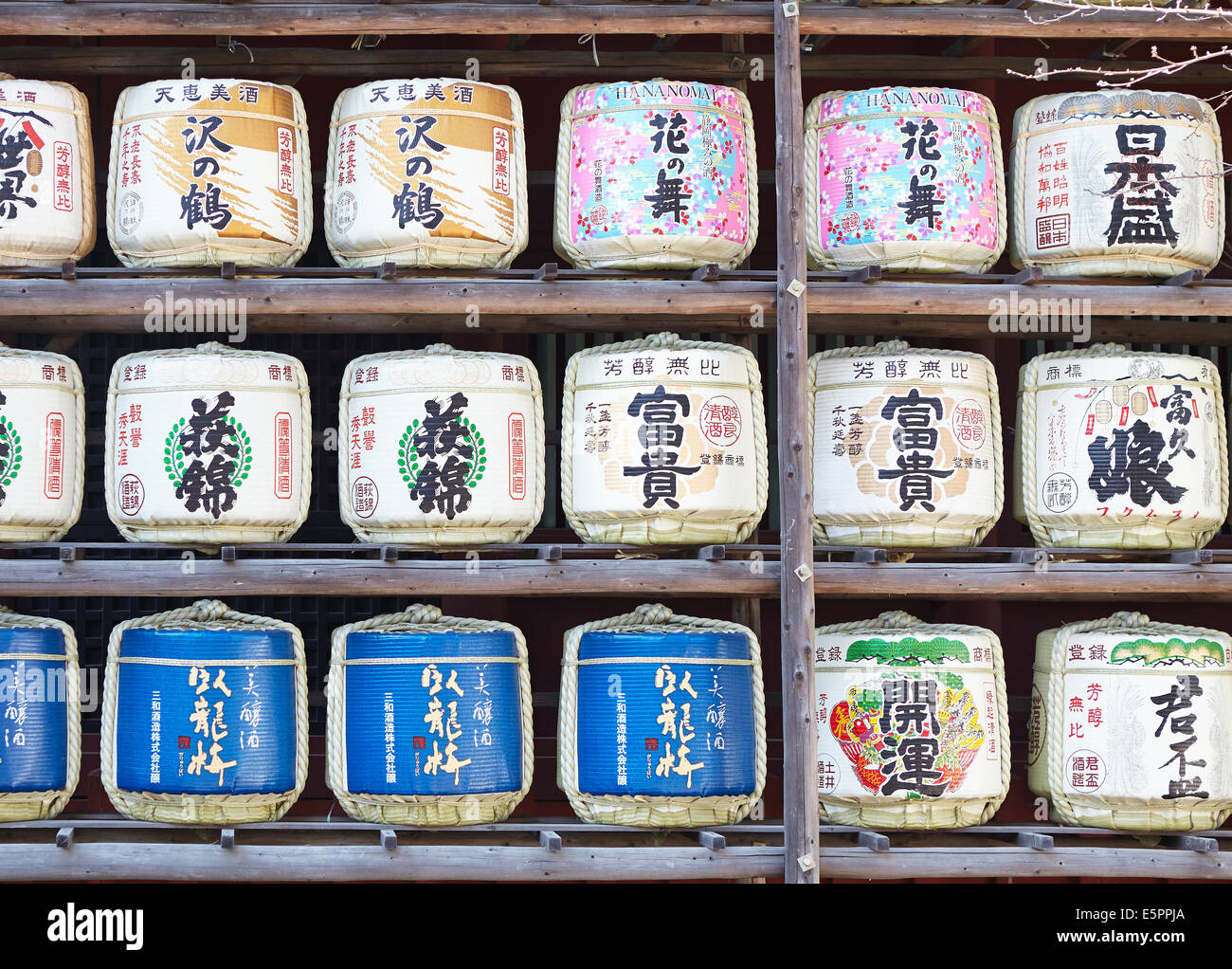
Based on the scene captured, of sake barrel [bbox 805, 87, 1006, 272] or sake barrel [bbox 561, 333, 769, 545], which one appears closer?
sake barrel [bbox 561, 333, 769, 545]

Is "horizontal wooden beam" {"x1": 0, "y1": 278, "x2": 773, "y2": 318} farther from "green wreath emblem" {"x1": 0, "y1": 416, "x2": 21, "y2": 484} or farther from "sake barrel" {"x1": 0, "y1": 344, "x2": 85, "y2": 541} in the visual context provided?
"green wreath emblem" {"x1": 0, "y1": 416, "x2": 21, "y2": 484}

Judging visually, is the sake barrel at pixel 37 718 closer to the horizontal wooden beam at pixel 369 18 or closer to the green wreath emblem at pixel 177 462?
the green wreath emblem at pixel 177 462

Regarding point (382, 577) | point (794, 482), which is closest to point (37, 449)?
point (382, 577)

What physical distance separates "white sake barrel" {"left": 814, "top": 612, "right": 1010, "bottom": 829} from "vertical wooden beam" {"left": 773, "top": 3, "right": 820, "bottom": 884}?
18 cm

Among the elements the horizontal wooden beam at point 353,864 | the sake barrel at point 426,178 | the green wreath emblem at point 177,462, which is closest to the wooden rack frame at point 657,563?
the horizontal wooden beam at point 353,864

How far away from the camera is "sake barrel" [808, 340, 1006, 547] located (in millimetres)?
4598

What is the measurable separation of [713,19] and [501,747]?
282cm

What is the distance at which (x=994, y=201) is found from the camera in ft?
15.6

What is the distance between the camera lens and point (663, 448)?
14.9 feet

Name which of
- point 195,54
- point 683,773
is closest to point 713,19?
point 195,54

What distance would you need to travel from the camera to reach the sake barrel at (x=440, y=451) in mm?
4508

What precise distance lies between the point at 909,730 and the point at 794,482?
1.00m

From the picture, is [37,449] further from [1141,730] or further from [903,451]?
[1141,730]

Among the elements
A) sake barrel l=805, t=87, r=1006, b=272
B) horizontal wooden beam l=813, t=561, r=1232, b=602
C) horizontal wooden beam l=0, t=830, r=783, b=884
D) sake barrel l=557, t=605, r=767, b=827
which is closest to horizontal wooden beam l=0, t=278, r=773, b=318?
sake barrel l=805, t=87, r=1006, b=272
